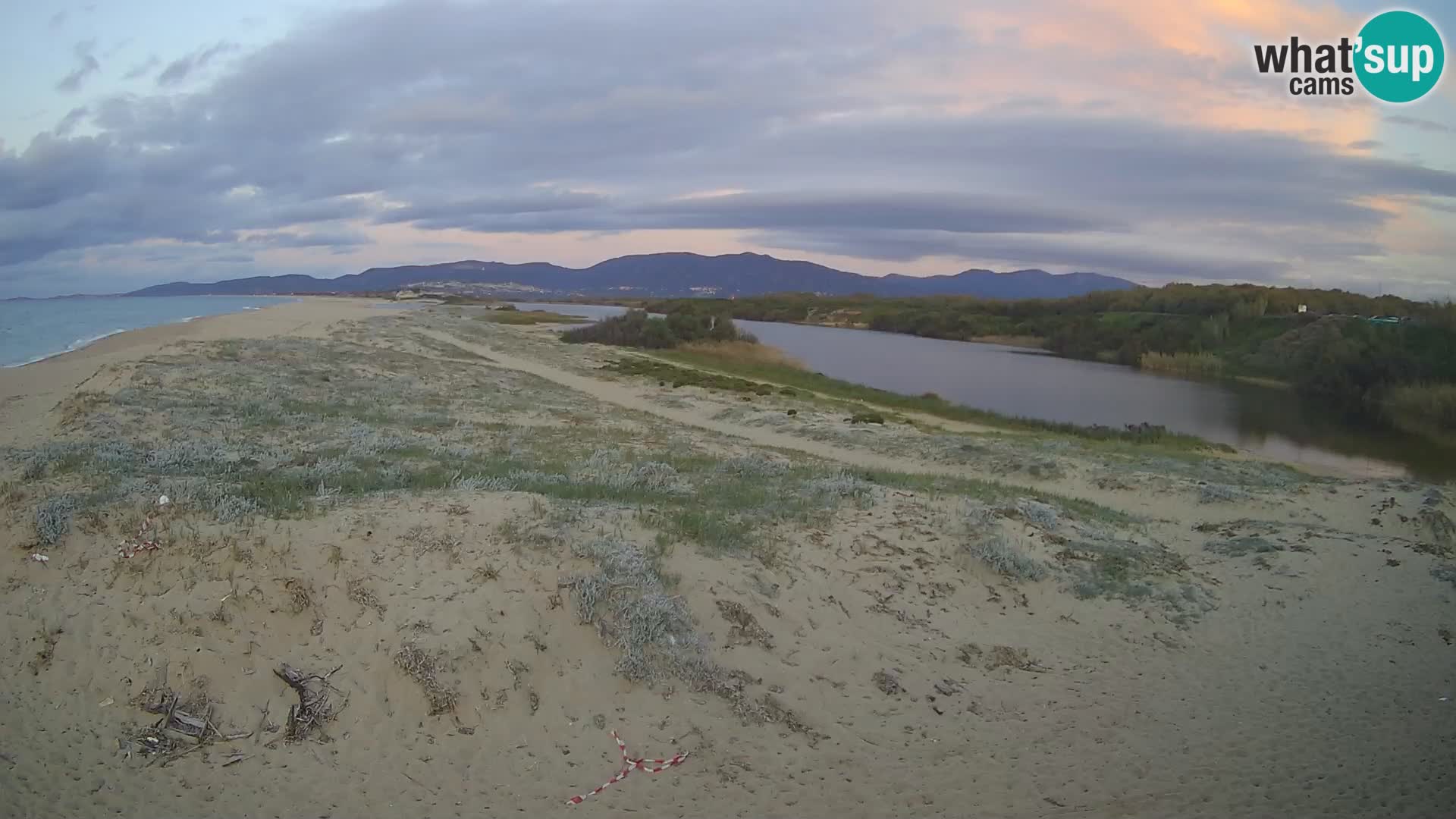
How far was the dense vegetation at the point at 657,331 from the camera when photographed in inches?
1951

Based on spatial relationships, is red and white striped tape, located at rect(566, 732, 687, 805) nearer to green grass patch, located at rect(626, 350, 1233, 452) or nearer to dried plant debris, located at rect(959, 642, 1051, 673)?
dried plant debris, located at rect(959, 642, 1051, 673)

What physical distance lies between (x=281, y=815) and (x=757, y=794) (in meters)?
2.77

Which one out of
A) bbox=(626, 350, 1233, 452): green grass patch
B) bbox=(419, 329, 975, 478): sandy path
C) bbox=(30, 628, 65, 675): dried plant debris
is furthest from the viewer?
bbox=(626, 350, 1233, 452): green grass patch

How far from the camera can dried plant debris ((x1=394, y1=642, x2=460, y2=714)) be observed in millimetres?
5492

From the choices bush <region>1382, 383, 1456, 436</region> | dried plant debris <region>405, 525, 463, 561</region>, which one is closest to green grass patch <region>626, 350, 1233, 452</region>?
bush <region>1382, 383, 1456, 436</region>

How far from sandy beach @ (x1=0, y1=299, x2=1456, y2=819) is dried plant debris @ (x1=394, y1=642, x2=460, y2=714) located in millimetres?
17

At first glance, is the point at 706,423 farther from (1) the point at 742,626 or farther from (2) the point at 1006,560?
(1) the point at 742,626

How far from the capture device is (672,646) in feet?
20.4

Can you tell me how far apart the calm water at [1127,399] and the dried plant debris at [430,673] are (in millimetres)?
25853

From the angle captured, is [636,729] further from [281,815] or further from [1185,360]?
[1185,360]

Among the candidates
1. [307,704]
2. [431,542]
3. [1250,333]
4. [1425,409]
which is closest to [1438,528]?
[431,542]

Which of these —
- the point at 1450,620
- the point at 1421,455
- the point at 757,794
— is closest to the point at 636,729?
the point at 757,794

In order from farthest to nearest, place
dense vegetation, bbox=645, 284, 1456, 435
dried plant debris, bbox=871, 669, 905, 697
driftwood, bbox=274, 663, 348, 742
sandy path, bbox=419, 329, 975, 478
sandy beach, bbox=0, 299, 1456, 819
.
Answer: dense vegetation, bbox=645, 284, 1456, 435 → sandy path, bbox=419, 329, 975, 478 → dried plant debris, bbox=871, 669, 905, 697 → driftwood, bbox=274, 663, 348, 742 → sandy beach, bbox=0, 299, 1456, 819

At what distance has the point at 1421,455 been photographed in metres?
25.3
